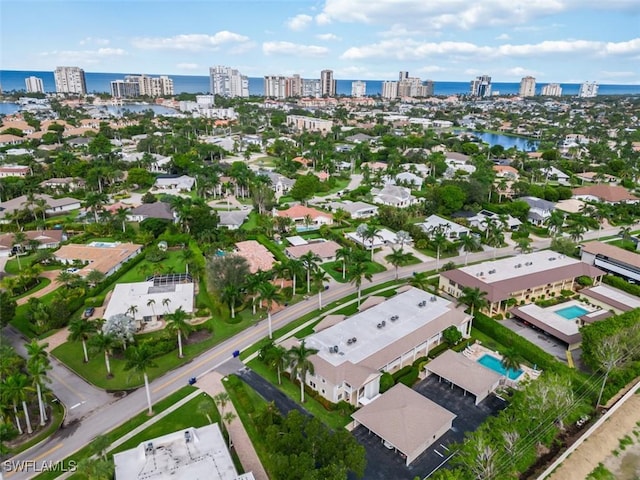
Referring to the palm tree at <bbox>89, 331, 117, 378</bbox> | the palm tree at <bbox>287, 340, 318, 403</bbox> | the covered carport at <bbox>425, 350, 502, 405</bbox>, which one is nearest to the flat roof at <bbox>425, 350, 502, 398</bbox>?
the covered carport at <bbox>425, 350, 502, 405</bbox>

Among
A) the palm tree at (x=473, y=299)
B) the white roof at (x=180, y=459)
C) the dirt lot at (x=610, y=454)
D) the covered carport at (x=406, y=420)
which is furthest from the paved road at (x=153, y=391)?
the dirt lot at (x=610, y=454)

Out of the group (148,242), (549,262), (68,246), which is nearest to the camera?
(549,262)

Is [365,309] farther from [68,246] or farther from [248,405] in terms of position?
[68,246]

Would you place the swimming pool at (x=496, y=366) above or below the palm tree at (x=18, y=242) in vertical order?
below

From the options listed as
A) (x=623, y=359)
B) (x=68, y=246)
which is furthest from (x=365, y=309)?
(x=68, y=246)

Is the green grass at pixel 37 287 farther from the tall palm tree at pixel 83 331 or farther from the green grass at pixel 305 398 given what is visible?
the green grass at pixel 305 398

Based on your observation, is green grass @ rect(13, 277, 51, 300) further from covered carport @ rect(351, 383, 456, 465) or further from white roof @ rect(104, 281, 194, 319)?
covered carport @ rect(351, 383, 456, 465)
